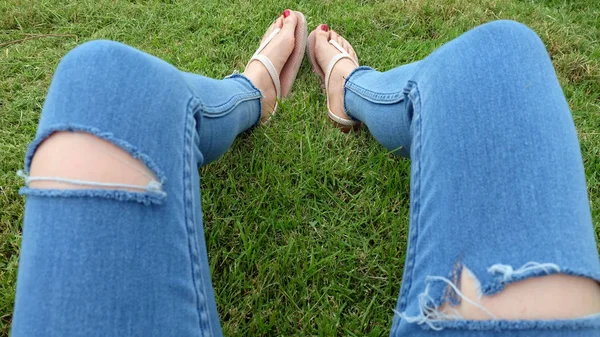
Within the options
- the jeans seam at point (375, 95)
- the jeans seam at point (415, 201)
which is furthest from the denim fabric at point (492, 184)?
the jeans seam at point (375, 95)

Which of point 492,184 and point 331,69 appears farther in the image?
point 331,69

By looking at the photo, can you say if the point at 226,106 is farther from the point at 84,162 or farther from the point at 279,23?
the point at 279,23

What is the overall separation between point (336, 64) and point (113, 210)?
103 centimetres

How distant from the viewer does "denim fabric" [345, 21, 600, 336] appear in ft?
2.03

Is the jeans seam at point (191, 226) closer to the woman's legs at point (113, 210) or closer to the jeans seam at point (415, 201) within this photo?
the woman's legs at point (113, 210)

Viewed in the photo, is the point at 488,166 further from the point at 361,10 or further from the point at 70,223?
the point at 361,10

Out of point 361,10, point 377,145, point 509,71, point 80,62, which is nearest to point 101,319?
point 80,62

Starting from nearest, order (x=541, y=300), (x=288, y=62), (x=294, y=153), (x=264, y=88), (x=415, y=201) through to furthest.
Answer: (x=541, y=300) → (x=415, y=201) → (x=294, y=153) → (x=264, y=88) → (x=288, y=62)

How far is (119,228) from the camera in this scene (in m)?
0.62

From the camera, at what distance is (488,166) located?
677mm

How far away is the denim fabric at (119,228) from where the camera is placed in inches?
23.3

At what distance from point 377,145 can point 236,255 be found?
560 mm

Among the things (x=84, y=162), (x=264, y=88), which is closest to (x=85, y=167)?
(x=84, y=162)

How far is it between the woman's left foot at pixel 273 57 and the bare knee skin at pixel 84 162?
0.77 m
